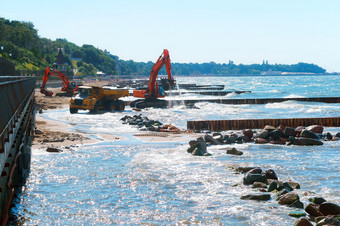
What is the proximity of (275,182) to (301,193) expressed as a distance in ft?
2.44

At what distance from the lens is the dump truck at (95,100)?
37.1 m

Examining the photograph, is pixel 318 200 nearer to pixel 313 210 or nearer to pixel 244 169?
pixel 313 210

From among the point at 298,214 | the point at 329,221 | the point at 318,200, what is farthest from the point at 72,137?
the point at 329,221

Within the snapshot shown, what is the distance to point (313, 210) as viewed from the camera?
9.76 meters

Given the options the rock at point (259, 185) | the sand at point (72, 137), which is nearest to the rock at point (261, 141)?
the sand at point (72, 137)

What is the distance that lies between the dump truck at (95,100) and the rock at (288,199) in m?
28.1

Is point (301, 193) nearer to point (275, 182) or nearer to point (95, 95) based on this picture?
point (275, 182)

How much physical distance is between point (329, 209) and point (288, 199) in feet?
4.09

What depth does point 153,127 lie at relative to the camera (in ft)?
88.9

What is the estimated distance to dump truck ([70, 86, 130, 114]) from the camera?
3706 centimetres

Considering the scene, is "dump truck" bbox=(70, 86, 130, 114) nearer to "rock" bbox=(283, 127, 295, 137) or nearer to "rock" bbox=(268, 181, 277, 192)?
"rock" bbox=(283, 127, 295, 137)

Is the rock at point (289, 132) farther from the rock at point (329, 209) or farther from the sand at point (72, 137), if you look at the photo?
the rock at point (329, 209)

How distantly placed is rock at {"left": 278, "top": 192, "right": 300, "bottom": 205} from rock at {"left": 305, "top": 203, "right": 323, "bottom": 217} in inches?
24.3

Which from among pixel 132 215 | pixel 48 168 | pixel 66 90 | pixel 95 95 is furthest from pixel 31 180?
pixel 66 90
